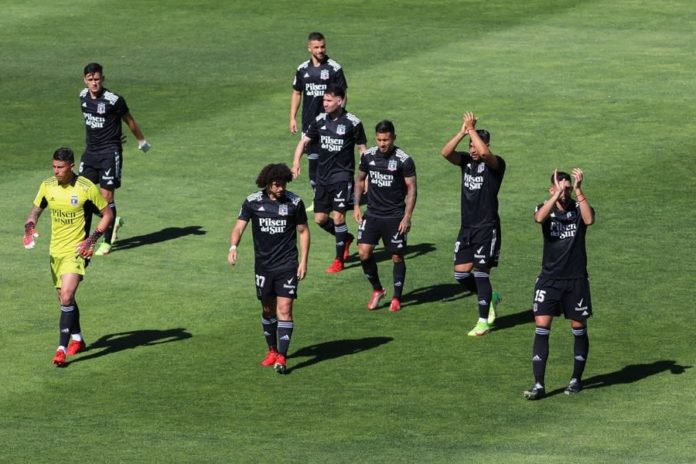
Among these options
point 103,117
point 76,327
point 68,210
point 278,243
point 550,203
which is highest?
point 550,203

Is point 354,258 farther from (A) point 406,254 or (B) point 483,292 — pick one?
(B) point 483,292

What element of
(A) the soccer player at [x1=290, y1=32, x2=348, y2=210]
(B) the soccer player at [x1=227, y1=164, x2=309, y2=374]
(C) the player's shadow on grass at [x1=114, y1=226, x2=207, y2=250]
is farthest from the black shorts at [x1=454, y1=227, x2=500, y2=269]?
(A) the soccer player at [x1=290, y1=32, x2=348, y2=210]

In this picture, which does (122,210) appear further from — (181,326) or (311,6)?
(311,6)

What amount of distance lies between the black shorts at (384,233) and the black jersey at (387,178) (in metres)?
0.10

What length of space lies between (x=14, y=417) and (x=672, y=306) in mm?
8909

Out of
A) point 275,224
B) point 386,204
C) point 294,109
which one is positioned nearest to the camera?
point 275,224

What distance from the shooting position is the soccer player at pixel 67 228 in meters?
20.9

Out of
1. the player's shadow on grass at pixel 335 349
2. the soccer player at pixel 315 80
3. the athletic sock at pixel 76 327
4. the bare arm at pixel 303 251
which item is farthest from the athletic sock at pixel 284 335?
the soccer player at pixel 315 80

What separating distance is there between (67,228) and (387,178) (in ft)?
14.3

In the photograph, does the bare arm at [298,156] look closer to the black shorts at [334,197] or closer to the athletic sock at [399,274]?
the black shorts at [334,197]

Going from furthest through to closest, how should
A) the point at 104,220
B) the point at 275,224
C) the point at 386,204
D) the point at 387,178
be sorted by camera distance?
the point at 386,204
the point at 387,178
the point at 104,220
the point at 275,224

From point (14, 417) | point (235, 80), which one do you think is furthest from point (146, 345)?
point (235, 80)

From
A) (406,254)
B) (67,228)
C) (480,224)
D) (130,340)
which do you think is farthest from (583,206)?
(406,254)

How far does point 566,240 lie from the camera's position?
19.6 metres
